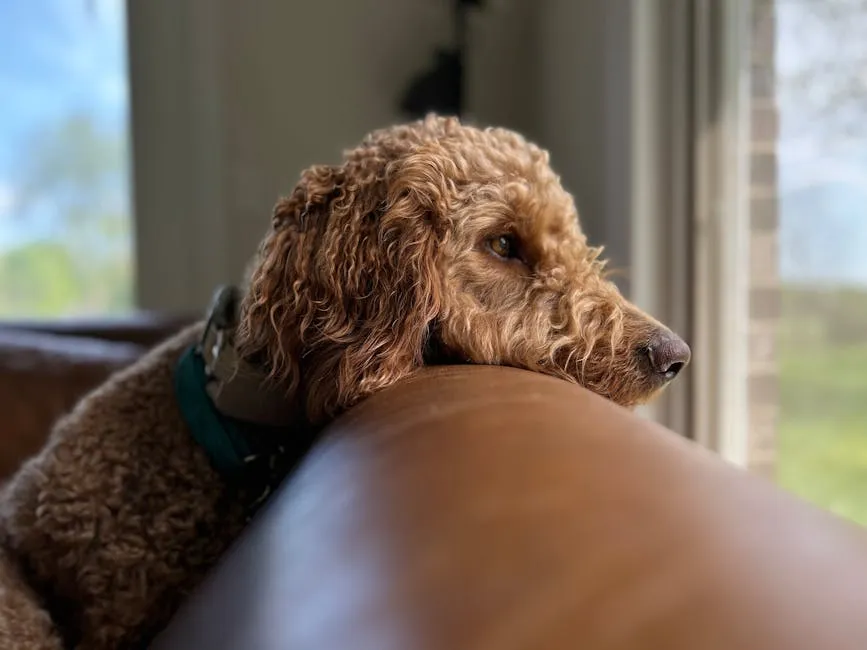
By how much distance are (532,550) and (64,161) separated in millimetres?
2927

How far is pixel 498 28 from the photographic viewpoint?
248 centimetres

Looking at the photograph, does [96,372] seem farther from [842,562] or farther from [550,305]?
[842,562]

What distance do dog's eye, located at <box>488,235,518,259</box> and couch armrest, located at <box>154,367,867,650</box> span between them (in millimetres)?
423

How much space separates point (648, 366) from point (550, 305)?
14 cm

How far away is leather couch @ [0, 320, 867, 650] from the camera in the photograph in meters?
0.36

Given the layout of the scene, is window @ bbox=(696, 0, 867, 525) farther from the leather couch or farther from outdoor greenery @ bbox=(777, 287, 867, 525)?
the leather couch

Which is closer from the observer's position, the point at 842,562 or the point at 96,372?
the point at 842,562

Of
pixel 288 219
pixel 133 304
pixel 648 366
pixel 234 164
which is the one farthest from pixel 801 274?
pixel 133 304

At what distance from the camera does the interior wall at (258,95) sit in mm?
2494

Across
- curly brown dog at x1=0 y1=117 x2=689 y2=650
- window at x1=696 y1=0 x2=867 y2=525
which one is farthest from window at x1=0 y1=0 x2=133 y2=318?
window at x1=696 y1=0 x2=867 y2=525

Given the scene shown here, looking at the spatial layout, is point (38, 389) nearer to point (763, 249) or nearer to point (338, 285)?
point (338, 285)

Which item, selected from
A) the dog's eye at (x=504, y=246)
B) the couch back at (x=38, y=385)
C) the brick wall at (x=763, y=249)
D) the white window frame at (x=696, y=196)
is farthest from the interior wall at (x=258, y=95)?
the dog's eye at (x=504, y=246)

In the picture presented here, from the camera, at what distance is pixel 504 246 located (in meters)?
0.99

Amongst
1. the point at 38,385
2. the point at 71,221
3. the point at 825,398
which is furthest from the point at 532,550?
the point at 71,221
